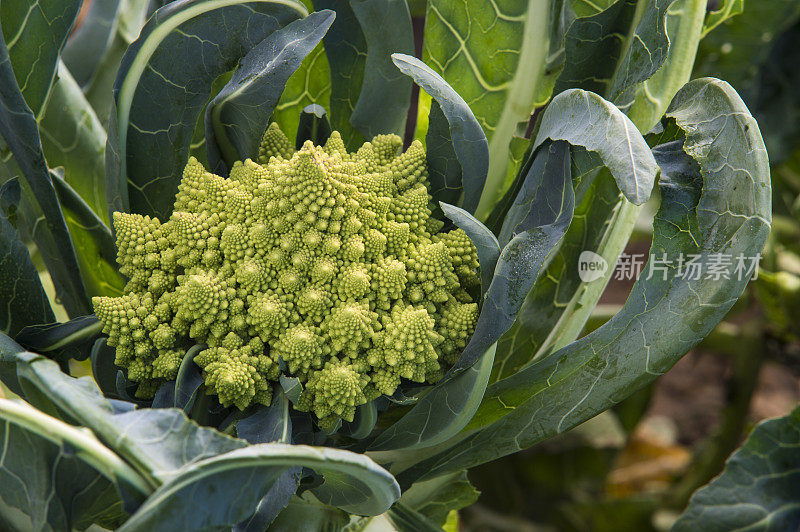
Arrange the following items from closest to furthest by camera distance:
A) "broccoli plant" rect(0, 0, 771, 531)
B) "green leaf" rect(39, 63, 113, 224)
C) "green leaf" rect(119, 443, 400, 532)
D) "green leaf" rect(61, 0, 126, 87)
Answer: "green leaf" rect(119, 443, 400, 532)
"broccoli plant" rect(0, 0, 771, 531)
"green leaf" rect(39, 63, 113, 224)
"green leaf" rect(61, 0, 126, 87)

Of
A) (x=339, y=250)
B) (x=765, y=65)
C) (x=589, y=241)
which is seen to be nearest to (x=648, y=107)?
(x=589, y=241)

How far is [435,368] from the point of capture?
63cm

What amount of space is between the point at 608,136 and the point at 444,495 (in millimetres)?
496

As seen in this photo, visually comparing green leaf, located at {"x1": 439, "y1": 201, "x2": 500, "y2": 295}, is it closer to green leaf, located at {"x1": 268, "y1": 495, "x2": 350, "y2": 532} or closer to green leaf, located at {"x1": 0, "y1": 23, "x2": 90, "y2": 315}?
green leaf, located at {"x1": 268, "y1": 495, "x2": 350, "y2": 532}

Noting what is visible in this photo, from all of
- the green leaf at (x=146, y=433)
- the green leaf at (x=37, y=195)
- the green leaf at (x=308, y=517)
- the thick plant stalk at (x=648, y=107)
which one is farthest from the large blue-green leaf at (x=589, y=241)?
the green leaf at (x=37, y=195)

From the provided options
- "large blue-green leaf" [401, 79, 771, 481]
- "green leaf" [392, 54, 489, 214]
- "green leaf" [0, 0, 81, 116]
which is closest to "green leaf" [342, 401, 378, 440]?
"large blue-green leaf" [401, 79, 771, 481]

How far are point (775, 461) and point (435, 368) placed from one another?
485 mm

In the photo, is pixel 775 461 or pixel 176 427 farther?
pixel 775 461

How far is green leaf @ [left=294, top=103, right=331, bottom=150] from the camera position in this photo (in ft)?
2.26

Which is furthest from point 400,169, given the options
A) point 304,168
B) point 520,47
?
point 520,47

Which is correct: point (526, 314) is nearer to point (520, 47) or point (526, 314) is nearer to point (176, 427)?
point (520, 47)

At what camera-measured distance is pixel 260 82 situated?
627 mm

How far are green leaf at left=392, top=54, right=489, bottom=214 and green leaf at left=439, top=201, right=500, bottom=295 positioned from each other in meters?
0.09

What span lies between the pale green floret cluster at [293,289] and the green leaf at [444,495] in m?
0.22
